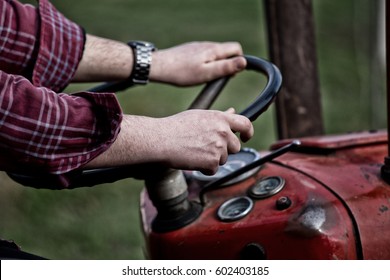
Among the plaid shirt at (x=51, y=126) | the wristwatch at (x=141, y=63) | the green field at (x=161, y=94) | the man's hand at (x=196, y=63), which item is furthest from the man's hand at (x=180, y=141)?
the green field at (x=161, y=94)

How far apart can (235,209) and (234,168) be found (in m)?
0.19

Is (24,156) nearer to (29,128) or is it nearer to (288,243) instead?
(29,128)

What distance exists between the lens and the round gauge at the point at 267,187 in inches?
63.3

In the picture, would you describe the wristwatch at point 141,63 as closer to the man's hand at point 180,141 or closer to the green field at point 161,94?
the man's hand at point 180,141

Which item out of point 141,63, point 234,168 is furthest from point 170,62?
point 234,168

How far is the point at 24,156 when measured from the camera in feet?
4.42

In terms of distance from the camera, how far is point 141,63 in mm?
2033

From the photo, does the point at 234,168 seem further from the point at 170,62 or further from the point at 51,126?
the point at 51,126

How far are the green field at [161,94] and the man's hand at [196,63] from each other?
1388mm

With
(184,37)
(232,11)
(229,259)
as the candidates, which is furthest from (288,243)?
(232,11)

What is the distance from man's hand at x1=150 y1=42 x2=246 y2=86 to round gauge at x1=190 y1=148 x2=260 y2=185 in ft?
0.73

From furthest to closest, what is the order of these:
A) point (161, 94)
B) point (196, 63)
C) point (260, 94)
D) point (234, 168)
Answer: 1. point (161, 94)
2. point (196, 63)
3. point (234, 168)
4. point (260, 94)

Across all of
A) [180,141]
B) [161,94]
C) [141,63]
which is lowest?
[161,94]
